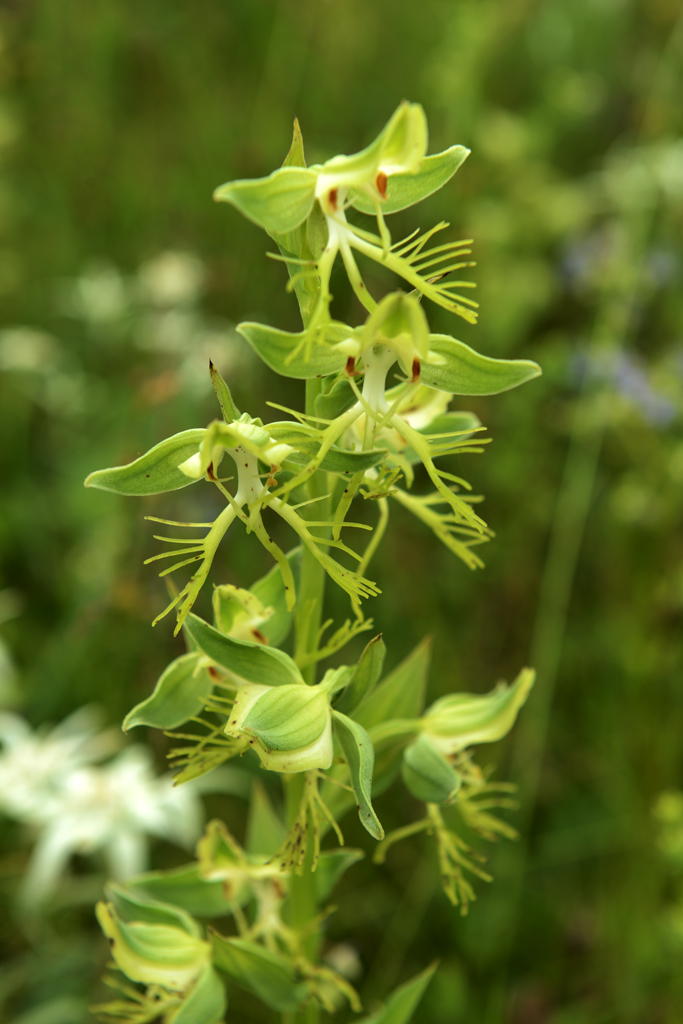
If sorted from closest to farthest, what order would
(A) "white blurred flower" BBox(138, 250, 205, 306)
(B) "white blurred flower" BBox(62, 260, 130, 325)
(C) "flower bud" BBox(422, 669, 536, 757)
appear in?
(C) "flower bud" BBox(422, 669, 536, 757) → (A) "white blurred flower" BBox(138, 250, 205, 306) → (B) "white blurred flower" BBox(62, 260, 130, 325)

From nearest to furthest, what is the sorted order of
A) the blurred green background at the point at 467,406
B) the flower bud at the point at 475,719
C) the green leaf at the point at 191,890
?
the flower bud at the point at 475,719 < the green leaf at the point at 191,890 < the blurred green background at the point at 467,406

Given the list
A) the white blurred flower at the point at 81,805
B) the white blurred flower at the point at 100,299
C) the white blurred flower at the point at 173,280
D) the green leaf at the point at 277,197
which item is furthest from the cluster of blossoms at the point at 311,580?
the white blurred flower at the point at 100,299

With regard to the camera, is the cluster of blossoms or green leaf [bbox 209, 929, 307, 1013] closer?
the cluster of blossoms

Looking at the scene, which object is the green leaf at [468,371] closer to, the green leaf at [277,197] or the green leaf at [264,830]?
the green leaf at [277,197]

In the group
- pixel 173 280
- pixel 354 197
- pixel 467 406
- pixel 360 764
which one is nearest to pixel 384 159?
pixel 354 197

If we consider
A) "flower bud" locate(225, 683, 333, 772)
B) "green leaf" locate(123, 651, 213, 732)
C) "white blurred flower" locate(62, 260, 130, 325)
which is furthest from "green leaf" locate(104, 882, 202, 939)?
"white blurred flower" locate(62, 260, 130, 325)

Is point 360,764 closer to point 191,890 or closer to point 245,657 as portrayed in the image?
point 245,657

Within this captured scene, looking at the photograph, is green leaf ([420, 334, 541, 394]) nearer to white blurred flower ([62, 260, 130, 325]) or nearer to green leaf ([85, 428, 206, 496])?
green leaf ([85, 428, 206, 496])

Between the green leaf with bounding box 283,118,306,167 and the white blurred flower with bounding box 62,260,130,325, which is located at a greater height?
the green leaf with bounding box 283,118,306,167
